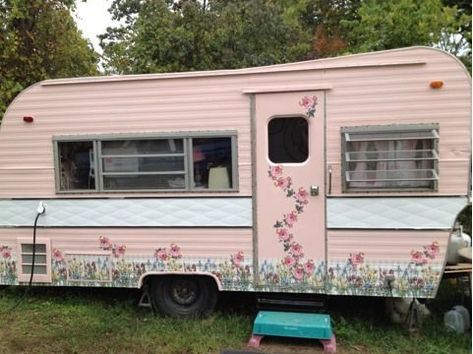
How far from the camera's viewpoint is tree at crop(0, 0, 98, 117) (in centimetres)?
835

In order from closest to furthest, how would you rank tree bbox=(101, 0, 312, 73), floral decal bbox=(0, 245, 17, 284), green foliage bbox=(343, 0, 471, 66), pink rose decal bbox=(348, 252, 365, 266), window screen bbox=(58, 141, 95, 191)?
pink rose decal bbox=(348, 252, 365, 266), window screen bbox=(58, 141, 95, 191), floral decal bbox=(0, 245, 17, 284), green foliage bbox=(343, 0, 471, 66), tree bbox=(101, 0, 312, 73)

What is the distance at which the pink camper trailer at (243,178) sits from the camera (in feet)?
15.0

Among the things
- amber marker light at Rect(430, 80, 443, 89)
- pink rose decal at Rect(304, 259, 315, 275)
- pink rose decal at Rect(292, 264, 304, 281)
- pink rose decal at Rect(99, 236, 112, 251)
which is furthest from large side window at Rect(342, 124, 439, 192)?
pink rose decal at Rect(99, 236, 112, 251)

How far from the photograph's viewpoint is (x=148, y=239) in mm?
5188

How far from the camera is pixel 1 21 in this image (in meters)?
8.29

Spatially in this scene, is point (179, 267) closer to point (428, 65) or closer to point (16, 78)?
point (428, 65)

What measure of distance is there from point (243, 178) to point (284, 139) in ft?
1.92

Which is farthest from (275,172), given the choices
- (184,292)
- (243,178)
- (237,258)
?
(184,292)

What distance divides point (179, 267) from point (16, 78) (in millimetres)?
A: 5775

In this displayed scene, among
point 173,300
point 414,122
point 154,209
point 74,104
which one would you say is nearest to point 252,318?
point 173,300

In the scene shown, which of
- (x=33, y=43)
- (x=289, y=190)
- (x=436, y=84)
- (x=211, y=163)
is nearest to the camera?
(x=436, y=84)

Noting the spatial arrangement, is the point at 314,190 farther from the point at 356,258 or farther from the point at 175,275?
the point at 175,275

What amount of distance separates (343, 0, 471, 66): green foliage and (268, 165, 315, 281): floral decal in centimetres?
400

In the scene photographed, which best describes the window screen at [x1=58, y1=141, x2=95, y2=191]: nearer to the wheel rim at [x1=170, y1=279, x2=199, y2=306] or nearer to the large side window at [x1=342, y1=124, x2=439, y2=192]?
the wheel rim at [x1=170, y1=279, x2=199, y2=306]
